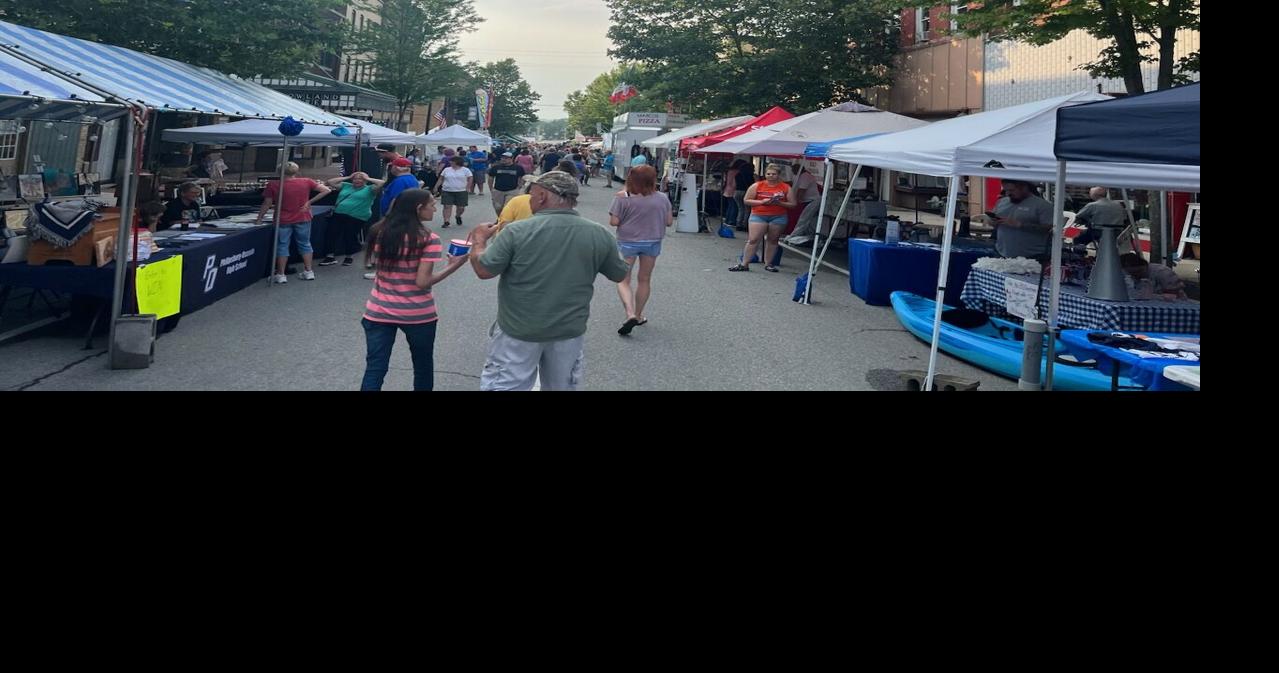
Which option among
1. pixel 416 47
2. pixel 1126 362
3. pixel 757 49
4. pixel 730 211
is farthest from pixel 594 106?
pixel 1126 362

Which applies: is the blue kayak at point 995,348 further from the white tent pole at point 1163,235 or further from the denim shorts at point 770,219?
the white tent pole at point 1163,235

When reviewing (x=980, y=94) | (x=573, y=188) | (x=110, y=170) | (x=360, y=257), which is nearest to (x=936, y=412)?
(x=573, y=188)

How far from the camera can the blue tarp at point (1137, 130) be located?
15.5 ft

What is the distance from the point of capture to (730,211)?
22109mm

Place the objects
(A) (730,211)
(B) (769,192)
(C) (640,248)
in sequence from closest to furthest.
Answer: (C) (640,248) → (B) (769,192) → (A) (730,211)

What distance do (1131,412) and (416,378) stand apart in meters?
4.32

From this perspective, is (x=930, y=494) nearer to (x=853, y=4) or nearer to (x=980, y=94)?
(x=980, y=94)

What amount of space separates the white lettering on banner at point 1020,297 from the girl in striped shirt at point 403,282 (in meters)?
5.49

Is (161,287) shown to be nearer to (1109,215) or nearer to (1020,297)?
(1020,297)

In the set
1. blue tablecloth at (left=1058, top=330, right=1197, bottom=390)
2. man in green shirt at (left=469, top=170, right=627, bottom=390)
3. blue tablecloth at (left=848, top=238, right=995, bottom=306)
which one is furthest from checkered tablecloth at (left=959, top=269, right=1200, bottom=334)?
man in green shirt at (left=469, top=170, right=627, bottom=390)

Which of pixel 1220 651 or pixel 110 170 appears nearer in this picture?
pixel 1220 651

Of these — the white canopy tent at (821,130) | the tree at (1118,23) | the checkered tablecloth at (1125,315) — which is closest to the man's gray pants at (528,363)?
the checkered tablecloth at (1125,315)

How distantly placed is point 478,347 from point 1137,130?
17.8ft

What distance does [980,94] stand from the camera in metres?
23.7
